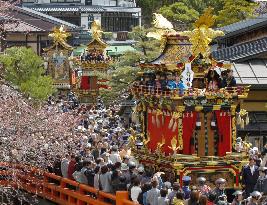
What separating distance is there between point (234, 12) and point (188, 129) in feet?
106

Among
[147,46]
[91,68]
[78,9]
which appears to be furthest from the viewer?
[78,9]

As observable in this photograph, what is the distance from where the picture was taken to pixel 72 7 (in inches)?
3031

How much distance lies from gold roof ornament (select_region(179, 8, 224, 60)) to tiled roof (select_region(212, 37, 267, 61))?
8.57 m

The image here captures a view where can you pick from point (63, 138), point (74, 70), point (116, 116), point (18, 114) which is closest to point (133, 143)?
point (63, 138)

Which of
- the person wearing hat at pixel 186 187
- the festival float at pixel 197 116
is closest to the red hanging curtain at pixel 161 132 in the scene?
the festival float at pixel 197 116

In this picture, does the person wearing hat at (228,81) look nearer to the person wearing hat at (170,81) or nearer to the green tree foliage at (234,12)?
the person wearing hat at (170,81)

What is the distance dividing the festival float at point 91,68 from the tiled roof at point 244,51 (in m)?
21.7

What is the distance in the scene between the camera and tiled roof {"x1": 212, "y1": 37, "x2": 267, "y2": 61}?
96.8 ft

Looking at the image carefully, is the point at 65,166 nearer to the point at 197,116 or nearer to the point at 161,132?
the point at 161,132

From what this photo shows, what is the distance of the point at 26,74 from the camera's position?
34.2m

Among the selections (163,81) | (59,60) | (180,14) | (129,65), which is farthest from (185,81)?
→ (59,60)

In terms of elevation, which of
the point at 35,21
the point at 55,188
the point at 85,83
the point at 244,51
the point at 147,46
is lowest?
the point at 55,188

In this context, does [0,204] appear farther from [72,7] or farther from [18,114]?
[72,7]

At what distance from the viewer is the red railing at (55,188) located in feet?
64.0
